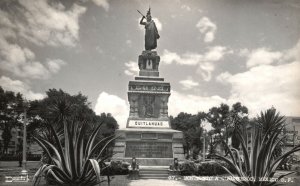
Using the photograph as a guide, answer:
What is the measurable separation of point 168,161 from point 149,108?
6.25 meters

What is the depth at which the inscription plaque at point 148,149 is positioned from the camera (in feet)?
80.1

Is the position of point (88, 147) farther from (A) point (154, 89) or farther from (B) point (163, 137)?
(A) point (154, 89)

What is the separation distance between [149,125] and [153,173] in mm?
7328

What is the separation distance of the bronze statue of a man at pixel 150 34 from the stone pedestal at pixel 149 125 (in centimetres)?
89

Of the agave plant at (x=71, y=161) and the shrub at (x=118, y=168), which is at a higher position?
the agave plant at (x=71, y=161)

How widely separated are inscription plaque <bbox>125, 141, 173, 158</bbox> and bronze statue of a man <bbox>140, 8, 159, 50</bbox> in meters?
11.0

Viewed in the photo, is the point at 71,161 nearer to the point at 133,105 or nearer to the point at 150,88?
the point at 133,105

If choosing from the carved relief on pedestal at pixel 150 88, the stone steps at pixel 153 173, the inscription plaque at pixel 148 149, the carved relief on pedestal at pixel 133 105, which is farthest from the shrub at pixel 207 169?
the carved relief on pedestal at pixel 150 88

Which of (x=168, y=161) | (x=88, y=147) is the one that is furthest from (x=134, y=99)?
(x=88, y=147)

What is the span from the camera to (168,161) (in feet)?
77.8

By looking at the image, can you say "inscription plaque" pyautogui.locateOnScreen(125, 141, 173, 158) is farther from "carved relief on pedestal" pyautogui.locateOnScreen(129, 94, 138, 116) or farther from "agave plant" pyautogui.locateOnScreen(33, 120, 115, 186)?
"agave plant" pyautogui.locateOnScreen(33, 120, 115, 186)

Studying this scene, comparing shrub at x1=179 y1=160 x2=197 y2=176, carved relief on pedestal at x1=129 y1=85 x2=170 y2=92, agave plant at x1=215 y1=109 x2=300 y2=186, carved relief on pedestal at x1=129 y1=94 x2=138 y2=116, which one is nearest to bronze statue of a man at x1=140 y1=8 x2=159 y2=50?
carved relief on pedestal at x1=129 y1=85 x2=170 y2=92

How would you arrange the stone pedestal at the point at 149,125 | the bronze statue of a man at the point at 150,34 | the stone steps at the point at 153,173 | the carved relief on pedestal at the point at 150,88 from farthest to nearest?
1. the bronze statue of a man at the point at 150,34
2. the carved relief on pedestal at the point at 150,88
3. the stone pedestal at the point at 149,125
4. the stone steps at the point at 153,173

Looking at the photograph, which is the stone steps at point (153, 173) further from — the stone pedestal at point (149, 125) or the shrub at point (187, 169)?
the stone pedestal at point (149, 125)
